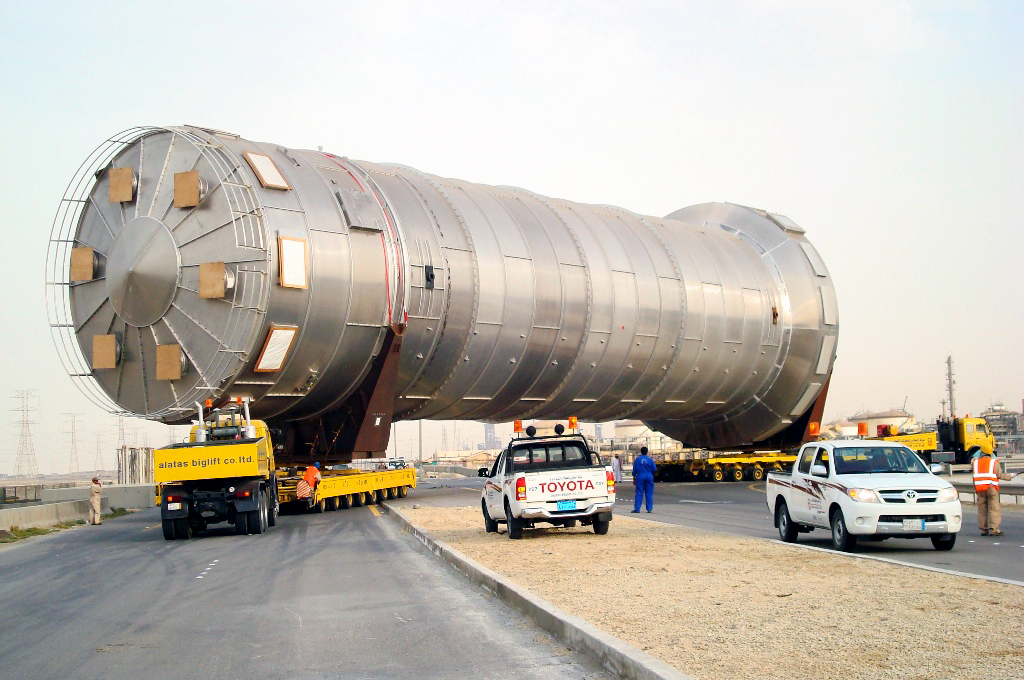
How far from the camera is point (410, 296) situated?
30.4 meters

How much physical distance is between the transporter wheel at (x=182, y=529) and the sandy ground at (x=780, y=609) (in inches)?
371

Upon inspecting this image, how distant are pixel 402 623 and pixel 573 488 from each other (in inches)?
327

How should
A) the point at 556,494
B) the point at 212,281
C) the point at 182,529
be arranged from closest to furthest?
1. the point at 556,494
2. the point at 182,529
3. the point at 212,281

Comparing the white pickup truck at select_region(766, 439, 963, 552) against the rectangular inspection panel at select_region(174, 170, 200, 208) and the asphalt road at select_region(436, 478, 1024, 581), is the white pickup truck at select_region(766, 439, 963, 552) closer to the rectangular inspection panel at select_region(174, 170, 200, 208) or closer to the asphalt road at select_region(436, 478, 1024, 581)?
the asphalt road at select_region(436, 478, 1024, 581)

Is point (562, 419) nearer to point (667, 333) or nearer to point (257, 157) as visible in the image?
point (667, 333)

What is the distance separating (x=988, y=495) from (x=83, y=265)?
23.4 meters

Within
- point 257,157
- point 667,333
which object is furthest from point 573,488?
point 667,333

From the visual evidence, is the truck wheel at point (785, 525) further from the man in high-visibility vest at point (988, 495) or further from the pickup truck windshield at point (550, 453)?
the pickup truck windshield at point (550, 453)

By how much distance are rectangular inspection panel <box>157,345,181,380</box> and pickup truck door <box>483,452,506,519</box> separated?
1093 cm

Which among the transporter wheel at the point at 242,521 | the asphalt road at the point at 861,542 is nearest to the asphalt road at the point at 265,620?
the transporter wheel at the point at 242,521

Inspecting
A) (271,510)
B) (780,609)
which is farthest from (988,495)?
(271,510)

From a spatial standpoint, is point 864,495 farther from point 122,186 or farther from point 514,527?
point 122,186

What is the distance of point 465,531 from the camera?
2066 centimetres

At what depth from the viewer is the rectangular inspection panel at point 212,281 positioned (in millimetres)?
26719
